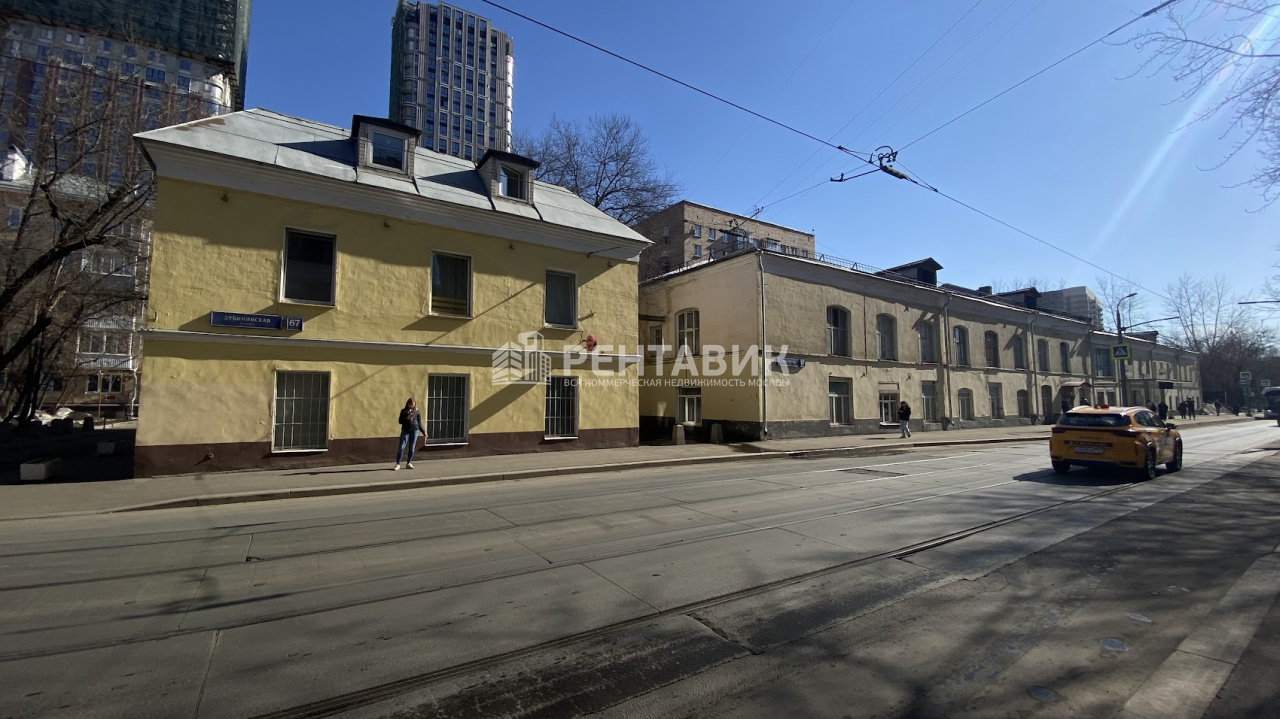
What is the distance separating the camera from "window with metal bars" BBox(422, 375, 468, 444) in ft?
48.4

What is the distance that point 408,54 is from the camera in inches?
4072

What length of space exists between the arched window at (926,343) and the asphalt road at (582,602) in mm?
19200

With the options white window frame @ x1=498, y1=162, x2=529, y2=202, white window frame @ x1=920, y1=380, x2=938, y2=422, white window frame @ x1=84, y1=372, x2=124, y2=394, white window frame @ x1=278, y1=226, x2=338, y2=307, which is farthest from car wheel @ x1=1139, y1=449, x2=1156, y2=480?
white window frame @ x1=84, y1=372, x2=124, y2=394

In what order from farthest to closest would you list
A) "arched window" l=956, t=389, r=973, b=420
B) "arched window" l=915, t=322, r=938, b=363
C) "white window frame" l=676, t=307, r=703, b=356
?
"arched window" l=956, t=389, r=973, b=420
"arched window" l=915, t=322, r=938, b=363
"white window frame" l=676, t=307, r=703, b=356

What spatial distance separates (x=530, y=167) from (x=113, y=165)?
478 inches

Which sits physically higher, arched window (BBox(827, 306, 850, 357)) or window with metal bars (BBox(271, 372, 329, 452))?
arched window (BBox(827, 306, 850, 357))

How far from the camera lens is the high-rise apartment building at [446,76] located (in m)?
103

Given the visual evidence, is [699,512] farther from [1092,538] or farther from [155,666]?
[155,666]

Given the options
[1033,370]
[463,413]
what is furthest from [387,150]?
[1033,370]

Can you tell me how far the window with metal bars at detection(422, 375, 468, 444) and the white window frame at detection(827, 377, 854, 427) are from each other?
15.2m

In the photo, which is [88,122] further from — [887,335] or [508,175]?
[887,335]

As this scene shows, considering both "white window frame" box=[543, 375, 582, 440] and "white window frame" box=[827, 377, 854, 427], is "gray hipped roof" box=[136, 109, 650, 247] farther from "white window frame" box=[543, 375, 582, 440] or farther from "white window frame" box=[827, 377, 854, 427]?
"white window frame" box=[827, 377, 854, 427]

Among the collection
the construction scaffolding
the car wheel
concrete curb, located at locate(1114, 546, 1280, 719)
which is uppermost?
the construction scaffolding

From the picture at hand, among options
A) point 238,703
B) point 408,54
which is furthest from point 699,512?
point 408,54
